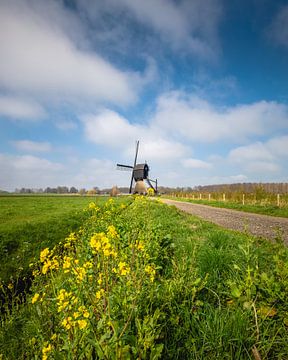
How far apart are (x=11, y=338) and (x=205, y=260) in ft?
11.9

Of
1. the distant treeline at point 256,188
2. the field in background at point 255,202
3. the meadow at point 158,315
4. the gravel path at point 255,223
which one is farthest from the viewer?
the distant treeline at point 256,188

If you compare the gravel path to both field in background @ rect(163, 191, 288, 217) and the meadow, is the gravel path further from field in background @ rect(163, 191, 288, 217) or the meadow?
field in background @ rect(163, 191, 288, 217)

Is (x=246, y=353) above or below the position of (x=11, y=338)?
above

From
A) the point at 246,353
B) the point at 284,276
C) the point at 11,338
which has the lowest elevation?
the point at 11,338

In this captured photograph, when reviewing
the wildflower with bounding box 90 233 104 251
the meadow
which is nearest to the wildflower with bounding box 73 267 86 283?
the meadow

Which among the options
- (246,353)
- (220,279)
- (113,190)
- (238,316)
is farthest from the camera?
(113,190)

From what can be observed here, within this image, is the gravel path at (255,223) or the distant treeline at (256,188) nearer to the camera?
the gravel path at (255,223)

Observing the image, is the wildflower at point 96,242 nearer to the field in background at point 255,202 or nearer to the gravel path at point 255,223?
the gravel path at point 255,223

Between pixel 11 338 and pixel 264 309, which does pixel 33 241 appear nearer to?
pixel 11 338

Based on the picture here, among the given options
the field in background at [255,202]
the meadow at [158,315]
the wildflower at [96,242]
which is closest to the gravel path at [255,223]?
the meadow at [158,315]

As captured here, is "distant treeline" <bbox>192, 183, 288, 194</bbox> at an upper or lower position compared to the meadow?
upper

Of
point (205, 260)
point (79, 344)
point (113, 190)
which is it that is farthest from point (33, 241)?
point (113, 190)

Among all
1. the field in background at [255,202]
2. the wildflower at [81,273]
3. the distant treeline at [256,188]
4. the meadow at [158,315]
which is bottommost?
the meadow at [158,315]

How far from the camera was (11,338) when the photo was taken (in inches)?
163
